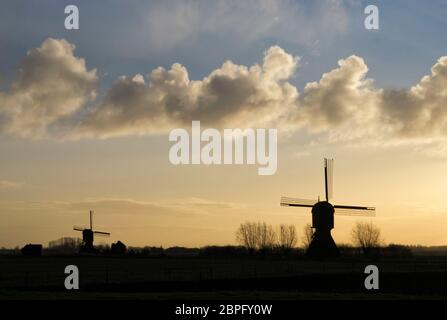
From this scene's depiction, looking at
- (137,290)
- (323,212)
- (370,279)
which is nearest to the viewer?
(137,290)

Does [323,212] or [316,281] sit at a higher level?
[323,212]

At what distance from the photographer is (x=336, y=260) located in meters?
78.2
